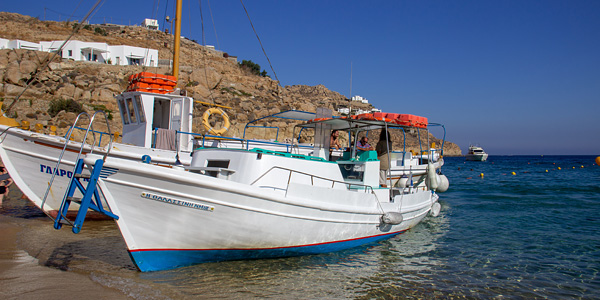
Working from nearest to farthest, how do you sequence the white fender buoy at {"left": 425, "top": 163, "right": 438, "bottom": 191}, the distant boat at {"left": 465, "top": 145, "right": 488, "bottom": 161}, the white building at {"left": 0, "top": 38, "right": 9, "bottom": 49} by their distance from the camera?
1. the white fender buoy at {"left": 425, "top": 163, "right": 438, "bottom": 191}
2. the white building at {"left": 0, "top": 38, "right": 9, "bottom": 49}
3. the distant boat at {"left": 465, "top": 145, "right": 488, "bottom": 161}

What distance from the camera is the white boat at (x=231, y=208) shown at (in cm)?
614

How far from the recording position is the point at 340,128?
1096 centimetres

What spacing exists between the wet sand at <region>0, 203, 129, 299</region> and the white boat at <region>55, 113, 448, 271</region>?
87 cm

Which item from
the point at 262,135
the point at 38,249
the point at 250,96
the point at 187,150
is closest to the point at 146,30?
the point at 250,96

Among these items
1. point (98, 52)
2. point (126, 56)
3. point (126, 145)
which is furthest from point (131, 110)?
point (98, 52)

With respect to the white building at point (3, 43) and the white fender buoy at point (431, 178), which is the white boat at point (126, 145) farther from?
the white building at point (3, 43)

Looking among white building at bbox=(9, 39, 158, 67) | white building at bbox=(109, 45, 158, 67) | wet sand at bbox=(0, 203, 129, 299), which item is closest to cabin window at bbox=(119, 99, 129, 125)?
wet sand at bbox=(0, 203, 129, 299)

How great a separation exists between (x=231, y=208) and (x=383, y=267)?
3.62m

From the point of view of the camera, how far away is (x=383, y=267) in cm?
812

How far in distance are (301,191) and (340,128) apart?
4032mm

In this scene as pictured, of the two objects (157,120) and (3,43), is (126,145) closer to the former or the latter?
(157,120)

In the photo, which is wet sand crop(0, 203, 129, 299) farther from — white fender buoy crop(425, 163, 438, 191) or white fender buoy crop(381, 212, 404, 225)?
white fender buoy crop(425, 163, 438, 191)

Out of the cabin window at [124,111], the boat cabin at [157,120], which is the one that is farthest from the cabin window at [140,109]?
the cabin window at [124,111]

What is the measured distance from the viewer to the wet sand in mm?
5504
